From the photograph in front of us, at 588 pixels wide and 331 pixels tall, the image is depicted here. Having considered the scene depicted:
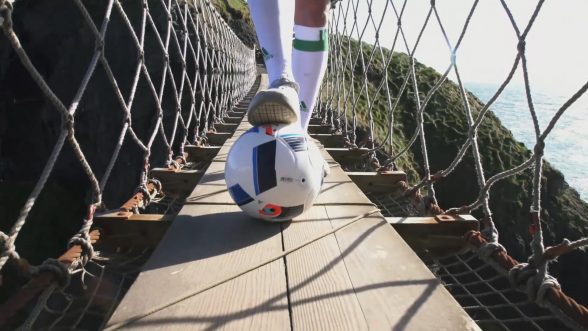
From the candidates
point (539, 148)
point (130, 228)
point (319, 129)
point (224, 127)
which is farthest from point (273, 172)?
point (224, 127)

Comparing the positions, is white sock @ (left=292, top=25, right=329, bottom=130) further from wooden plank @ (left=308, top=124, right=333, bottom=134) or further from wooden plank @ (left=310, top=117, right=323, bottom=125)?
wooden plank @ (left=310, top=117, right=323, bottom=125)

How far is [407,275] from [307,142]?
1.17ft

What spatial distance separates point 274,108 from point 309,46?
1.90ft

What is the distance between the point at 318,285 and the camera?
0.75 m

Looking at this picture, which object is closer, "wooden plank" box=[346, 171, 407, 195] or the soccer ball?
the soccer ball

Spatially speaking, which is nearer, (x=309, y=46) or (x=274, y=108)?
Result: (x=274, y=108)

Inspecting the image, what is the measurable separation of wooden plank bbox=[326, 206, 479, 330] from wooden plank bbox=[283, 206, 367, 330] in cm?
2

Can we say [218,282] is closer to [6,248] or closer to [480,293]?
[6,248]

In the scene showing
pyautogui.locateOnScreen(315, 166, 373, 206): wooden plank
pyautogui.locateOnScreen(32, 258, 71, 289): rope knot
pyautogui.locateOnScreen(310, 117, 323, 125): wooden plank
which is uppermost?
pyautogui.locateOnScreen(32, 258, 71, 289): rope knot

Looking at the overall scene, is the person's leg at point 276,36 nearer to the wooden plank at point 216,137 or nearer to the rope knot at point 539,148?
the rope knot at point 539,148

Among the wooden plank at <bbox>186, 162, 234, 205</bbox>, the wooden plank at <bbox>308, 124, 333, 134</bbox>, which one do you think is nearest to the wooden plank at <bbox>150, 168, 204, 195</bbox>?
the wooden plank at <bbox>186, 162, 234, 205</bbox>

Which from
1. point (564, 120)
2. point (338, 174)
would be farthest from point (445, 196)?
point (564, 120)

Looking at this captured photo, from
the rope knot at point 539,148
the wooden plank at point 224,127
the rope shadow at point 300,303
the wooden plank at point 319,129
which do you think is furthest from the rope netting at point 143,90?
the rope knot at point 539,148

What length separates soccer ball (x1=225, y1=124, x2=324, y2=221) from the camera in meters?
0.90
